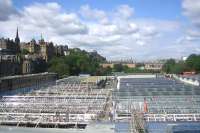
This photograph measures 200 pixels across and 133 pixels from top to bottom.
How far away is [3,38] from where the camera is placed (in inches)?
4274

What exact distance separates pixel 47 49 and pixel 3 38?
21.3m

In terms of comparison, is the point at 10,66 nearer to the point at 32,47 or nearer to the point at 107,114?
the point at 32,47

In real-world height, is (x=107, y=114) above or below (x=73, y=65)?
below

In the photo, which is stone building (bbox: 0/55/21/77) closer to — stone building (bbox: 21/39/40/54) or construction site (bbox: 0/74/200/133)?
stone building (bbox: 21/39/40/54)

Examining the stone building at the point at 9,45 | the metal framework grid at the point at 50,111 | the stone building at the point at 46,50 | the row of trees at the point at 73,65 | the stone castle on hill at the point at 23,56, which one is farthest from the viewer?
the stone building at the point at 46,50

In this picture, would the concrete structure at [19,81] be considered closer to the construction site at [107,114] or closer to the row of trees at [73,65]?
the row of trees at [73,65]

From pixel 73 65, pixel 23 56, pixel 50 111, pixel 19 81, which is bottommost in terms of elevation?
pixel 50 111

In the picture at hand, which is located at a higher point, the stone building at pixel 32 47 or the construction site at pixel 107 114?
the stone building at pixel 32 47

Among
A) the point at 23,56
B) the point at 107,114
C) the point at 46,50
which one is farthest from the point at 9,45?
the point at 107,114

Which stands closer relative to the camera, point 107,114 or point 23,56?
point 107,114

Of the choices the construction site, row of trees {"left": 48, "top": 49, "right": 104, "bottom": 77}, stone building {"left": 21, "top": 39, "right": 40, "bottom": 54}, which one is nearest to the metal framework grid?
the construction site

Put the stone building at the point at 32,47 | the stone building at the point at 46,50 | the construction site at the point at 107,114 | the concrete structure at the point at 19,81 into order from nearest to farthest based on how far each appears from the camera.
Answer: the construction site at the point at 107,114
the concrete structure at the point at 19,81
the stone building at the point at 46,50
the stone building at the point at 32,47

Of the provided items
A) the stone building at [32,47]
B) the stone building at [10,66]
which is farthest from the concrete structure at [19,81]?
the stone building at [32,47]

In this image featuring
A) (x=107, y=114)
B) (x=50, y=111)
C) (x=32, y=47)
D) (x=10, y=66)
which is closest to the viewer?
(x=107, y=114)
